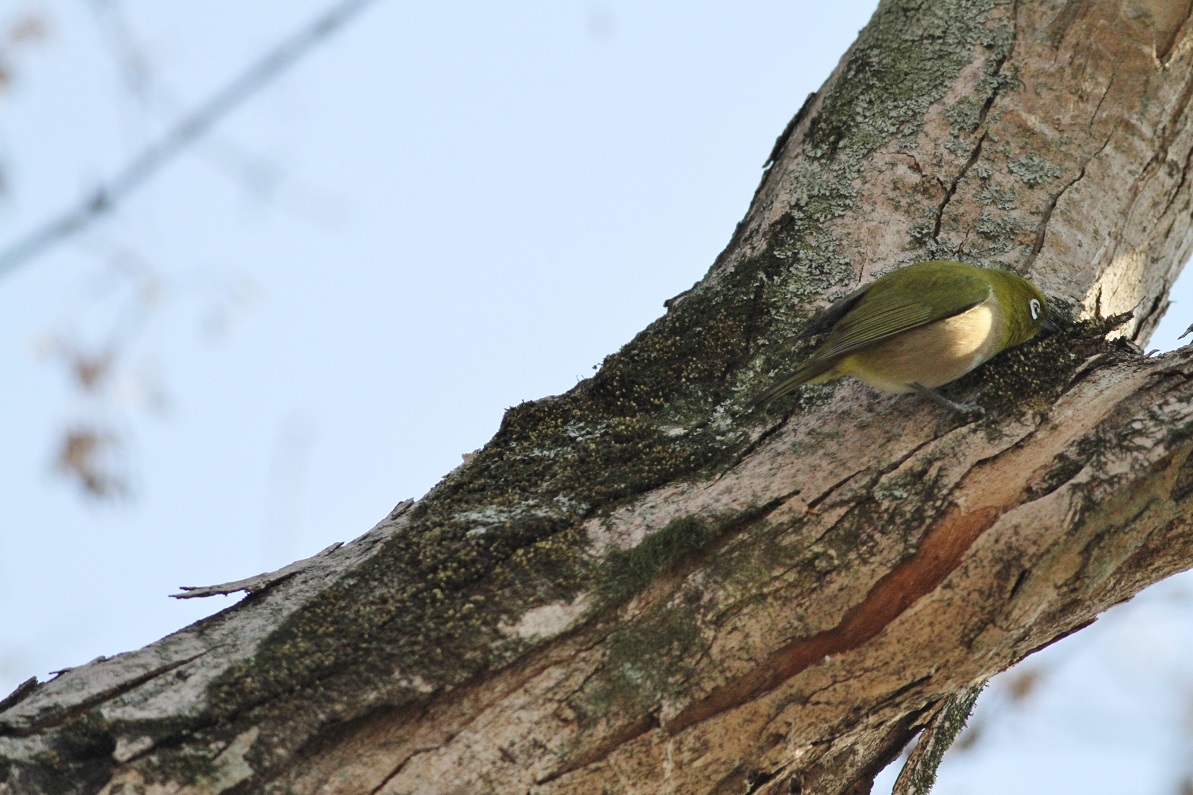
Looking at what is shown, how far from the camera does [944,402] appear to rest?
2.82 m

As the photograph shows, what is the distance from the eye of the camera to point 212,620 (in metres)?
2.46

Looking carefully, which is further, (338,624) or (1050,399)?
(1050,399)

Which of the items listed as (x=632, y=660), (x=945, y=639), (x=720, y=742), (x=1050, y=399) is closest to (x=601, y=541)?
(x=632, y=660)

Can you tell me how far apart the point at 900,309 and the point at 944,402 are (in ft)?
1.57

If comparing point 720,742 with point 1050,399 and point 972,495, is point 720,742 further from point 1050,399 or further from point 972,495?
point 1050,399

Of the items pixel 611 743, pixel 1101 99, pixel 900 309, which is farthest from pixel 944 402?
pixel 1101 99

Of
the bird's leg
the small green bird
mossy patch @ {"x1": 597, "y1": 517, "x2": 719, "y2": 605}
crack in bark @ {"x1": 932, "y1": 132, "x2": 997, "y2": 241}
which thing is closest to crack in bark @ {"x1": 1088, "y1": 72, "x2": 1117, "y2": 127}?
crack in bark @ {"x1": 932, "y1": 132, "x2": 997, "y2": 241}

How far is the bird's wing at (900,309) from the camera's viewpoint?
3078mm

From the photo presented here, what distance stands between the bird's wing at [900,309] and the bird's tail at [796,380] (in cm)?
3

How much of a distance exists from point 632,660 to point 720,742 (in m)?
0.26

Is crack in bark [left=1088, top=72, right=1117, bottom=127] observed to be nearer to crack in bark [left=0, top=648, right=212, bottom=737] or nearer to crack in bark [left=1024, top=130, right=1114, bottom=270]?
crack in bark [left=1024, top=130, right=1114, bottom=270]

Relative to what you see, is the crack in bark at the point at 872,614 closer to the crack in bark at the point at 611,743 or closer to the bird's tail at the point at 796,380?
the crack in bark at the point at 611,743

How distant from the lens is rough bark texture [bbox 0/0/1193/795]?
7.23 ft

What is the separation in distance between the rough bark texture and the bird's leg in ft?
0.14
